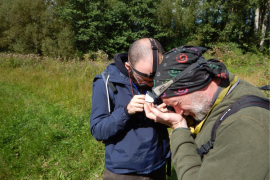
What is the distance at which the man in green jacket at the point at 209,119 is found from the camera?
887 millimetres

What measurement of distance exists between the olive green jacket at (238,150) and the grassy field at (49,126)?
2496mm

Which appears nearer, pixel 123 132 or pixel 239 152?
pixel 239 152

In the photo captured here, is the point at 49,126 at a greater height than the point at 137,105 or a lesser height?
lesser

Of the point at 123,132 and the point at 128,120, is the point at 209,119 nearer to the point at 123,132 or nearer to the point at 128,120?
the point at 128,120

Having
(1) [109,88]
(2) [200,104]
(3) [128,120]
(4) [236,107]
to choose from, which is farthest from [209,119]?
(1) [109,88]

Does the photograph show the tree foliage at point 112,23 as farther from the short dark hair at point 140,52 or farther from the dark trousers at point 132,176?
the dark trousers at point 132,176

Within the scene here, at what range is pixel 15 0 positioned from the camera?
23.7 metres

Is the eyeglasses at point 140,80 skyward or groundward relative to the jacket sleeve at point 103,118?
skyward

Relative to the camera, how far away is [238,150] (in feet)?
2.96

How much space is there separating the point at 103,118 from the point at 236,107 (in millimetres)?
1169

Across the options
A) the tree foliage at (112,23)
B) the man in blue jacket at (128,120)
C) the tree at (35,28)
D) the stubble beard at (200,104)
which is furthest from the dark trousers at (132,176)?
A: the tree at (35,28)

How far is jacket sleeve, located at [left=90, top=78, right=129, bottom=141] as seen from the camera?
159 cm

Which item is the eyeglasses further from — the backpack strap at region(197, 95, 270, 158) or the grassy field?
the grassy field

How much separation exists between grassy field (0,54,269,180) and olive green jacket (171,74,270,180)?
250 centimetres
